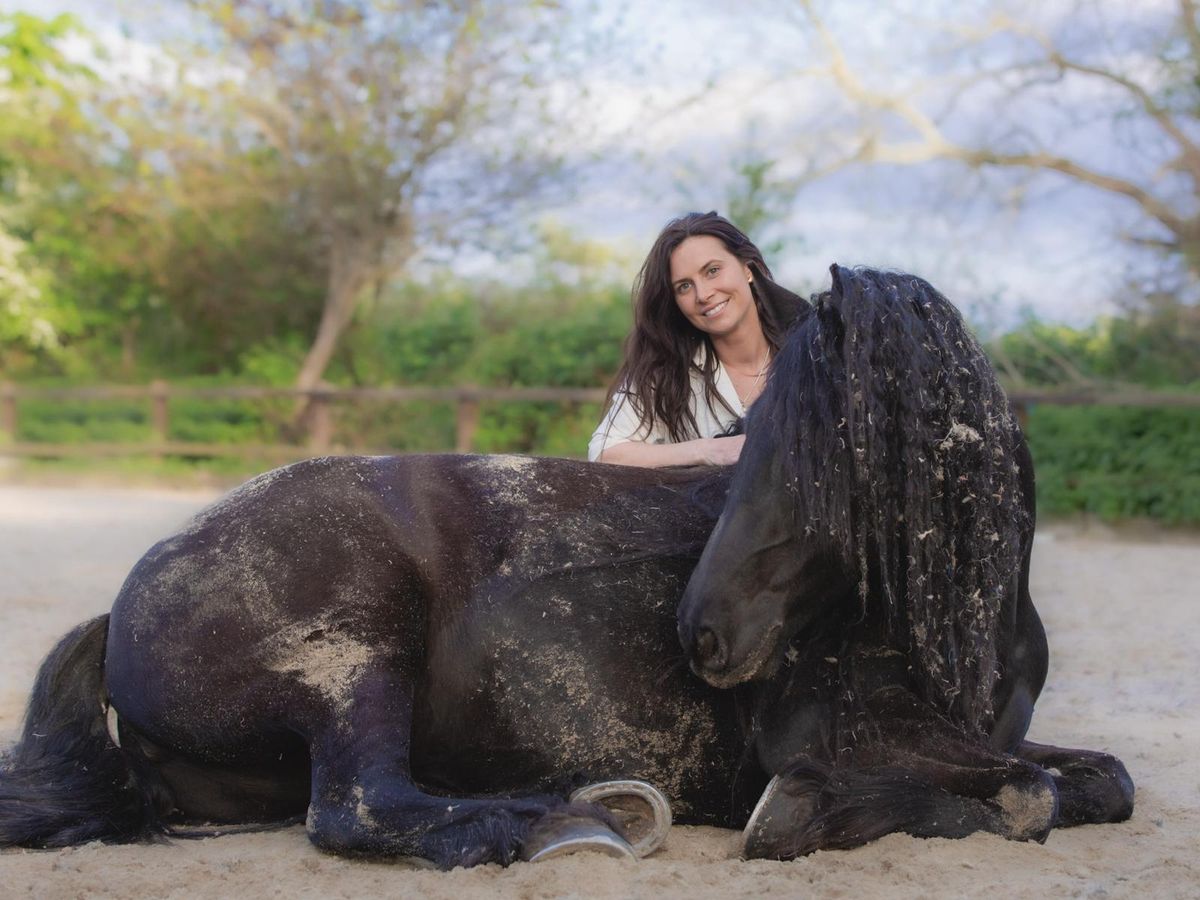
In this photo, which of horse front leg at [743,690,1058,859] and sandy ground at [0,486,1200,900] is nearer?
sandy ground at [0,486,1200,900]

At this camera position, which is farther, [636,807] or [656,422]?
[656,422]

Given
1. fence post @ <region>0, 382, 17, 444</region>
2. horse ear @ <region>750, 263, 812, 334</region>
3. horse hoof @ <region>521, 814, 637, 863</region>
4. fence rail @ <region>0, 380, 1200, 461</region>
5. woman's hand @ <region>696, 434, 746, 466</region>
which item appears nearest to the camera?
horse hoof @ <region>521, 814, 637, 863</region>

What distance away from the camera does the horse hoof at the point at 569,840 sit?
2371mm

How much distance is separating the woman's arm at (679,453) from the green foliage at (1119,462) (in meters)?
8.32

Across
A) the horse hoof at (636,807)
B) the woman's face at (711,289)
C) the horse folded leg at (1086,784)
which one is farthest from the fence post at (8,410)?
the horse folded leg at (1086,784)

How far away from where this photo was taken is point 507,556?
2.76 m

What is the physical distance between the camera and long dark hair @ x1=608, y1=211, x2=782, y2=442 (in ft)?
12.0

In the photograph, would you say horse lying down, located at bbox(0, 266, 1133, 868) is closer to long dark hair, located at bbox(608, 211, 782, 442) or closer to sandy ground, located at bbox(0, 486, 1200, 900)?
sandy ground, located at bbox(0, 486, 1200, 900)

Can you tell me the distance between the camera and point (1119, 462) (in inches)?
441

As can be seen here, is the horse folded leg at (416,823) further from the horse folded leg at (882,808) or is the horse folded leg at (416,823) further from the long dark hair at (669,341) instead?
the long dark hair at (669,341)

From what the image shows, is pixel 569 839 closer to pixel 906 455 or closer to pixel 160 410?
pixel 906 455

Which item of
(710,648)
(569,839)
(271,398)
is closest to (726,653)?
(710,648)

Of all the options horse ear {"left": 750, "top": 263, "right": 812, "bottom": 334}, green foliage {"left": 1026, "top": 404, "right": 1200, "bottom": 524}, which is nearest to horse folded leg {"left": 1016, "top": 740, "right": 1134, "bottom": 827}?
horse ear {"left": 750, "top": 263, "right": 812, "bottom": 334}

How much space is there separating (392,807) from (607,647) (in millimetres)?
565
